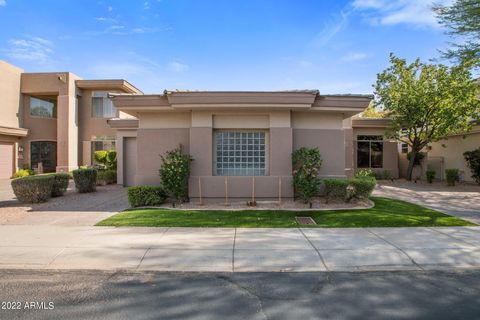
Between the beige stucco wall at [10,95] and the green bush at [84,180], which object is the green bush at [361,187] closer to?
the green bush at [84,180]

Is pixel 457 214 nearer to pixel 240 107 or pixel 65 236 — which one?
pixel 240 107

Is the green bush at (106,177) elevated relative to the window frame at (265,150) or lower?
lower

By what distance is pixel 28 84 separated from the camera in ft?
68.8

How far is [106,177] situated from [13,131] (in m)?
8.39

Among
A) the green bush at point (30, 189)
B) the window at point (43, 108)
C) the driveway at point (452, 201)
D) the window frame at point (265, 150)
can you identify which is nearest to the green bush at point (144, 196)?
the window frame at point (265, 150)

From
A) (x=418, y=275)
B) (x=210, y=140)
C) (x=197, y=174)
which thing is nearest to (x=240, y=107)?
(x=210, y=140)

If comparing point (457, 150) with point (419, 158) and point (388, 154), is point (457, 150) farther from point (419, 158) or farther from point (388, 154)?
point (388, 154)

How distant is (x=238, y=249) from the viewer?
5562mm

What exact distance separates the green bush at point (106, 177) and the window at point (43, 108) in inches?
364

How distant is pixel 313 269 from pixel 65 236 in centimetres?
531

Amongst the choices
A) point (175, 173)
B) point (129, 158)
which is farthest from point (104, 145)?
point (175, 173)

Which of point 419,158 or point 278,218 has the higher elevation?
point 419,158

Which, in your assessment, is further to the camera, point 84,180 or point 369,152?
point 369,152

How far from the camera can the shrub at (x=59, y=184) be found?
Result: 11.7 meters
